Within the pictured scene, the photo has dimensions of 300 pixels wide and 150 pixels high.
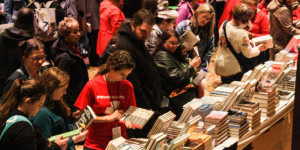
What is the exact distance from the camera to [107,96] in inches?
122

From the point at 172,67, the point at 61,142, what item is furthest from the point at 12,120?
the point at 172,67

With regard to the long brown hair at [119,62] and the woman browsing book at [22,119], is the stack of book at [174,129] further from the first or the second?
the woman browsing book at [22,119]

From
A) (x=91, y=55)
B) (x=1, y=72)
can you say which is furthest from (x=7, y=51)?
(x=91, y=55)

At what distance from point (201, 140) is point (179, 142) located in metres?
0.35

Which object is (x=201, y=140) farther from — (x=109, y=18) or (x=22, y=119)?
(x=109, y=18)

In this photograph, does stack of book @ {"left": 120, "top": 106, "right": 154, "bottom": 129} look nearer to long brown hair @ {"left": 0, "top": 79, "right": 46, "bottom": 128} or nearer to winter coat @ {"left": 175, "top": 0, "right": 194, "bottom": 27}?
long brown hair @ {"left": 0, "top": 79, "right": 46, "bottom": 128}

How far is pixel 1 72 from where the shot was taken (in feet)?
12.8

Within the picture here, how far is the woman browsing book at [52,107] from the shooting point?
2766 millimetres

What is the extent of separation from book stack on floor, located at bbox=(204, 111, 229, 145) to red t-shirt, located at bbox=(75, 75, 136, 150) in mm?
713

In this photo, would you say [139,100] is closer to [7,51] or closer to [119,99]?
[119,99]

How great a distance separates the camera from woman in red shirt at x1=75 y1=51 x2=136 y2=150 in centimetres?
304

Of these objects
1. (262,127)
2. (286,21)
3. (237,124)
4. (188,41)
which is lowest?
(262,127)

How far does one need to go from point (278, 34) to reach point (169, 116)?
4358mm

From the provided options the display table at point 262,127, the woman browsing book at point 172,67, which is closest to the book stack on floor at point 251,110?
the display table at point 262,127
